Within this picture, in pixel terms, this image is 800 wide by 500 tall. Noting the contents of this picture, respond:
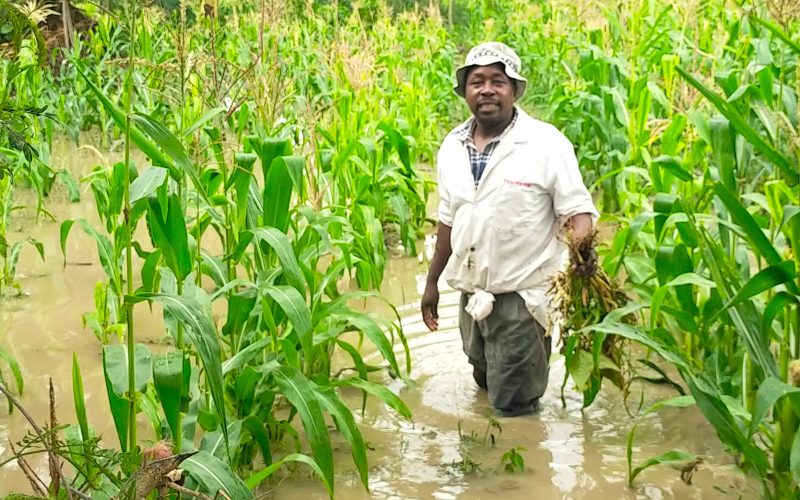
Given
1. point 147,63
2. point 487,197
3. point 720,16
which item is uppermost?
point 720,16

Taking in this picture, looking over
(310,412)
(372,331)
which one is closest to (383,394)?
(372,331)

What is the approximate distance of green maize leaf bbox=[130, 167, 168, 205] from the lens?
2.47 metres

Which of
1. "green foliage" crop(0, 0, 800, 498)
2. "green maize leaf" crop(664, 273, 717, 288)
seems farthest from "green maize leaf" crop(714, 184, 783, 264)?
"green maize leaf" crop(664, 273, 717, 288)

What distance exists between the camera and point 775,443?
3.13 metres

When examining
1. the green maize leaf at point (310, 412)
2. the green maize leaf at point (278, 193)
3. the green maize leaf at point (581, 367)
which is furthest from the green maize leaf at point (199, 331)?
the green maize leaf at point (581, 367)

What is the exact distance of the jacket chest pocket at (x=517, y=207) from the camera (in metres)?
4.15

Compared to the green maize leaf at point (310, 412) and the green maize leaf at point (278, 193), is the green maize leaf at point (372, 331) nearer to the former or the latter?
the green maize leaf at point (278, 193)

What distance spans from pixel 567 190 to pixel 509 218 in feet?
0.90

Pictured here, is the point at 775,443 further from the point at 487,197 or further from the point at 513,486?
the point at 487,197

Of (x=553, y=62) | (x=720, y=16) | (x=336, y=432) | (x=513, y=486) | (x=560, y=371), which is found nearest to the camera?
(x=513, y=486)

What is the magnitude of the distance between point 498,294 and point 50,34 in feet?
28.4

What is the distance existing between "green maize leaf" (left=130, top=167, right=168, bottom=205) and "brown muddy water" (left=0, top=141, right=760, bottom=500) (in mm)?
1090

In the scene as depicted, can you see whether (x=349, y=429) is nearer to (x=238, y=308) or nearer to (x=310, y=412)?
(x=310, y=412)

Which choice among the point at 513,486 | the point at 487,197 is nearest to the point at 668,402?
the point at 513,486
